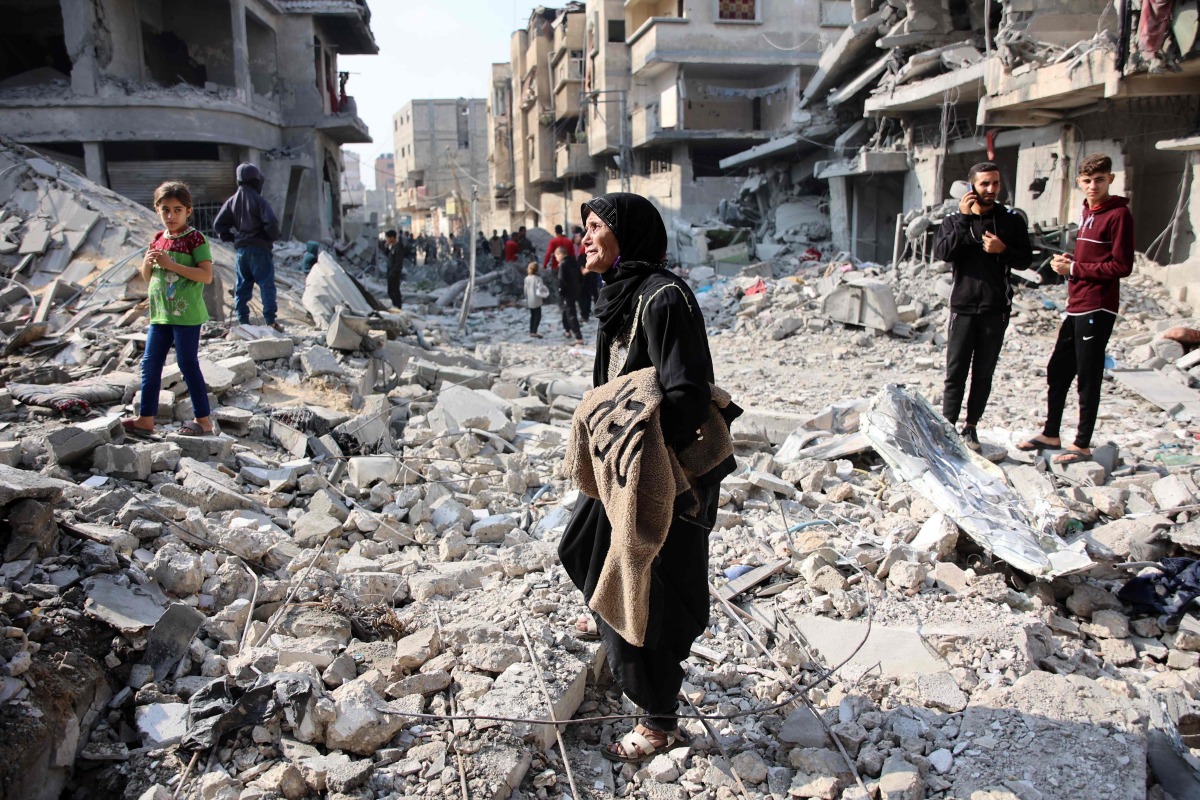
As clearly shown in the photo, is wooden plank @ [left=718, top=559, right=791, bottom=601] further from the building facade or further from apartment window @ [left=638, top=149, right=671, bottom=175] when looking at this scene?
the building facade

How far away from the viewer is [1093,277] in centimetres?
446

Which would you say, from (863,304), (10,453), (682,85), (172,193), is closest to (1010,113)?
(863,304)

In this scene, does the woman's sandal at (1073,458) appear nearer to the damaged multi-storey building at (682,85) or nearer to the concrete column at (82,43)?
the concrete column at (82,43)

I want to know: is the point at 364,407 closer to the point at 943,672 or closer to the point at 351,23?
the point at 943,672

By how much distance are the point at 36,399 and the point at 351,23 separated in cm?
2216

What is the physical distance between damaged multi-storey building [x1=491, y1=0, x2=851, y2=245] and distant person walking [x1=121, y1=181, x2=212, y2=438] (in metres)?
21.7

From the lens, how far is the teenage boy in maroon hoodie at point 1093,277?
4.41m

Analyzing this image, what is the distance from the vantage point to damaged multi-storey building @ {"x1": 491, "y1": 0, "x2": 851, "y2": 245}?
26.8 metres

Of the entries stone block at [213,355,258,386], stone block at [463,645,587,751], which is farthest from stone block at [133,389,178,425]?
stone block at [463,645,587,751]

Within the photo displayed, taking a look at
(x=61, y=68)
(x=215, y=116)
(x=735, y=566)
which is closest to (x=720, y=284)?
(x=215, y=116)

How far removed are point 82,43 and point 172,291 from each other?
54.9 feet

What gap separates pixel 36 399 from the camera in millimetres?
4898

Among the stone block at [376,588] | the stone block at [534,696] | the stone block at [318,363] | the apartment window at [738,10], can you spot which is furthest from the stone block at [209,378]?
the apartment window at [738,10]

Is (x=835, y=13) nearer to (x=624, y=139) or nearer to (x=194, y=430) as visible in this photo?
(x=624, y=139)
